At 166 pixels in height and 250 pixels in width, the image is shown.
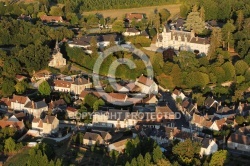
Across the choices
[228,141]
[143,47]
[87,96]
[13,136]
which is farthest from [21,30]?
[228,141]

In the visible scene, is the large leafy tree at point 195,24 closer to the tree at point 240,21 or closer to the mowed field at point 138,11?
the tree at point 240,21

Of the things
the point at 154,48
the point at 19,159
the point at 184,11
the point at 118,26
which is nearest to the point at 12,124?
the point at 19,159

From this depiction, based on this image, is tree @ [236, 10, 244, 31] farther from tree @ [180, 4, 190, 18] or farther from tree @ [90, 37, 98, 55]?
tree @ [90, 37, 98, 55]

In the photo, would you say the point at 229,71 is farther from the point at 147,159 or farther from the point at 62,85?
the point at 147,159

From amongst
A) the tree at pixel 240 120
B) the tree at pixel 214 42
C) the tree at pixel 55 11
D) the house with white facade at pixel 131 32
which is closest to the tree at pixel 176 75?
the tree at pixel 214 42

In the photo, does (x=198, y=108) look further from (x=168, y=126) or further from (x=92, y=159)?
(x=92, y=159)

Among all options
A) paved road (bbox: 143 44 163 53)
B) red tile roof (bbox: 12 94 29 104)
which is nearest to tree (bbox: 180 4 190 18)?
paved road (bbox: 143 44 163 53)

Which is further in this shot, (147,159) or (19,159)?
(19,159)
